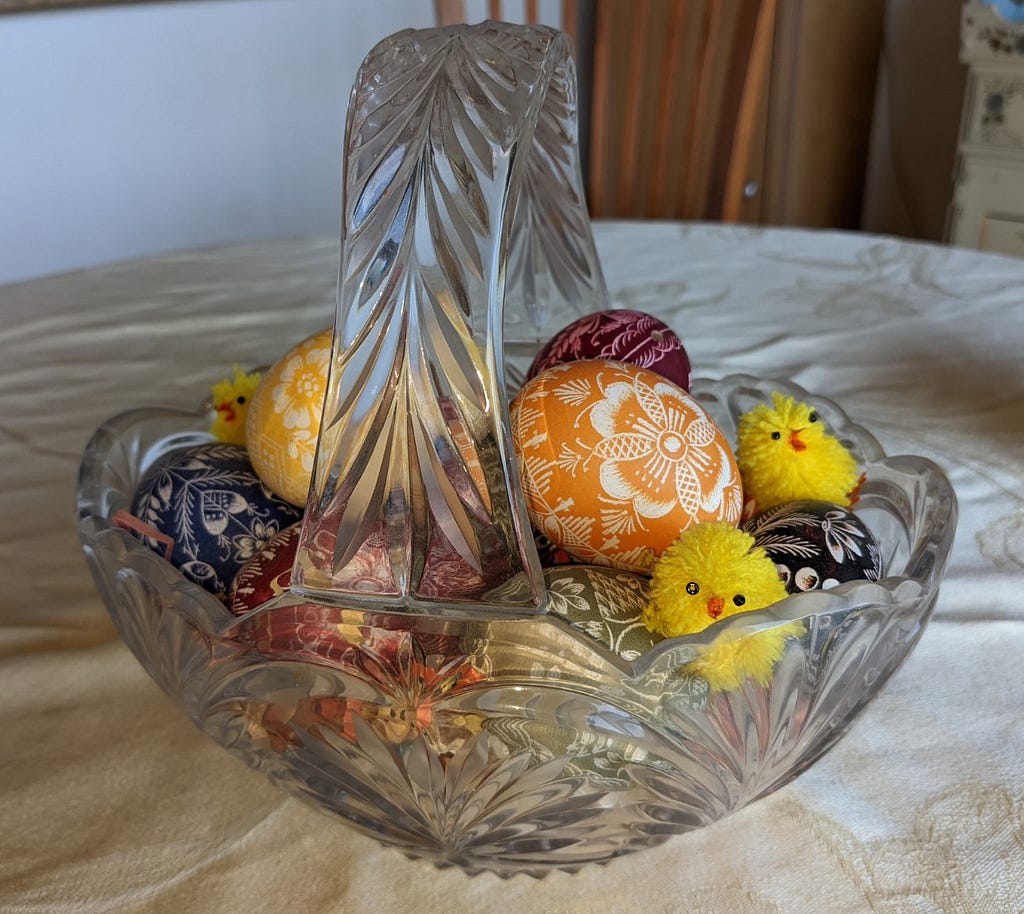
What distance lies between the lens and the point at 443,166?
0.93 ft

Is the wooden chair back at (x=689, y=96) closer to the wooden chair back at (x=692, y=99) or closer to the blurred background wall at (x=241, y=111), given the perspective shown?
the wooden chair back at (x=692, y=99)

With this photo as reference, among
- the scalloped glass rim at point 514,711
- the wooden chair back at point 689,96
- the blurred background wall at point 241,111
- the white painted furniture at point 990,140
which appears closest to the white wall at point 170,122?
the blurred background wall at point 241,111

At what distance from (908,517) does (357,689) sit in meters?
0.23

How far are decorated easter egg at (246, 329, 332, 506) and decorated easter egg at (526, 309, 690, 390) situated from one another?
10cm

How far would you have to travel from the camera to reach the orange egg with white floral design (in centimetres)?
35

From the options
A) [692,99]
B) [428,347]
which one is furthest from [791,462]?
[692,99]

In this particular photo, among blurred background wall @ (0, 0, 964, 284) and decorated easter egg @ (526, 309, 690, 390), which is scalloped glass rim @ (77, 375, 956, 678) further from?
blurred background wall @ (0, 0, 964, 284)

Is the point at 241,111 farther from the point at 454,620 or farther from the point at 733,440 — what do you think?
the point at 454,620

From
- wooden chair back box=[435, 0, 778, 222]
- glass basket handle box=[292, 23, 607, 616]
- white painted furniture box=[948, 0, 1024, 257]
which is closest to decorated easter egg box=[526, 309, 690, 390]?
glass basket handle box=[292, 23, 607, 616]

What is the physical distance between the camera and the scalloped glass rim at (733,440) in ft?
0.88

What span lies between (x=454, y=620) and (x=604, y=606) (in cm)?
6

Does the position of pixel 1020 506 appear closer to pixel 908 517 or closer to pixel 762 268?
pixel 908 517

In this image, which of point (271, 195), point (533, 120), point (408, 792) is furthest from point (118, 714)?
point (271, 195)

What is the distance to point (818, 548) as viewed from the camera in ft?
1.10
